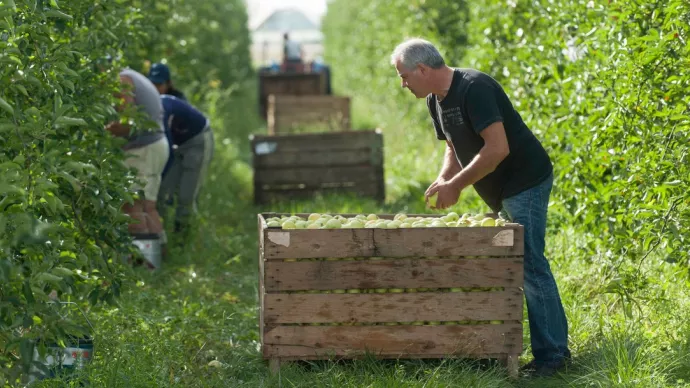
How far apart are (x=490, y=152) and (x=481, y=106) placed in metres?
0.22

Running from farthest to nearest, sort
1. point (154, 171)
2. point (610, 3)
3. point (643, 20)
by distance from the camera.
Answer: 1. point (154, 171)
2. point (610, 3)
3. point (643, 20)

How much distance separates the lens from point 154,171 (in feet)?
26.3

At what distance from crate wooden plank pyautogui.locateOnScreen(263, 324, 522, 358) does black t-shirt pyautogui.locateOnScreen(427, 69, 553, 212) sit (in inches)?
27.6

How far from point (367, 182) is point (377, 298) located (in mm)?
6355

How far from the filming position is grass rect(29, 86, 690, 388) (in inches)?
193

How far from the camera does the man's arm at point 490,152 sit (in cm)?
491

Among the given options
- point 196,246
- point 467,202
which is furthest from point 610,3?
point 196,246

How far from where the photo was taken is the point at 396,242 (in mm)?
5016

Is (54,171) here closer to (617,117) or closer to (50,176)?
(50,176)

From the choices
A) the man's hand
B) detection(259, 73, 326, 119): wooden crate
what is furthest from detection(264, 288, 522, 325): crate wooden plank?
detection(259, 73, 326, 119): wooden crate

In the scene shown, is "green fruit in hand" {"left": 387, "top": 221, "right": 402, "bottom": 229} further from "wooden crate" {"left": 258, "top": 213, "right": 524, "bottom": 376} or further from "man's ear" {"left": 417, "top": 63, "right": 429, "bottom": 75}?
"man's ear" {"left": 417, "top": 63, "right": 429, "bottom": 75}

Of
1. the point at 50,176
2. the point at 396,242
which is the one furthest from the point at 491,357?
the point at 50,176

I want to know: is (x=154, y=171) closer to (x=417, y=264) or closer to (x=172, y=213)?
(x=172, y=213)

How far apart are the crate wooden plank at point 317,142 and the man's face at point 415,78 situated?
6.28 meters
